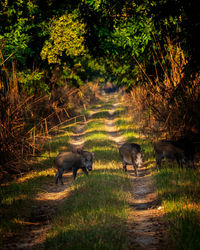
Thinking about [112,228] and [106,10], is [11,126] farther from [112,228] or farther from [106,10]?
[112,228]

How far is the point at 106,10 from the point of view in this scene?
36.6ft

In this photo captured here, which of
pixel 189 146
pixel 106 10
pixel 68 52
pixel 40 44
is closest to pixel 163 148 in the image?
pixel 189 146

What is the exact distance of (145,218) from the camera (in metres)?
7.68

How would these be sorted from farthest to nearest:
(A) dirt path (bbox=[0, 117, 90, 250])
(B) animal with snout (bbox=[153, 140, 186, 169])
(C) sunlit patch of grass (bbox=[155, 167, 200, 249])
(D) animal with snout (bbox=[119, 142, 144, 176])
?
1. (D) animal with snout (bbox=[119, 142, 144, 176])
2. (B) animal with snout (bbox=[153, 140, 186, 169])
3. (A) dirt path (bbox=[0, 117, 90, 250])
4. (C) sunlit patch of grass (bbox=[155, 167, 200, 249])

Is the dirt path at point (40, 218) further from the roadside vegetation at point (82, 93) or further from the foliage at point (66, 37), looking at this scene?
the foliage at point (66, 37)

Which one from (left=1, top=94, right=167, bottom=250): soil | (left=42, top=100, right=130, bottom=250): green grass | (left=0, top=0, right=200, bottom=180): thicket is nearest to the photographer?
(left=42, top=100, right=130, bottom=250): green grass

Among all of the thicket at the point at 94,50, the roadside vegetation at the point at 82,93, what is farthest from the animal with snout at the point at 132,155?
the thicket at the point at 94,50

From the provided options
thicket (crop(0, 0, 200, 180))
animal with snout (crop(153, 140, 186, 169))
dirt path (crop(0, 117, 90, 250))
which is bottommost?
dirt path (crop(0, 117, 90, 250))

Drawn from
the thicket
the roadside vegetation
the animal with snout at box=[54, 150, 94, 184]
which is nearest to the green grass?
the roadside vegetation

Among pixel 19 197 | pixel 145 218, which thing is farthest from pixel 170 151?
pixel 19 197

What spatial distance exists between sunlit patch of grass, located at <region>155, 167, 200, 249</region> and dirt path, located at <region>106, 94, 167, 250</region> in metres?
0.24

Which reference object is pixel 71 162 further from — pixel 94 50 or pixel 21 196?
pixel 94 50

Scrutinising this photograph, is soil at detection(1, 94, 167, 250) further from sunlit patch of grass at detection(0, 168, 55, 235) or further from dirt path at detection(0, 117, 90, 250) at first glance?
sunlit patch of grass at detection(0, 168, 55, 235)

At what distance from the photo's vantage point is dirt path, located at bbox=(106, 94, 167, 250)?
20.4 feet
